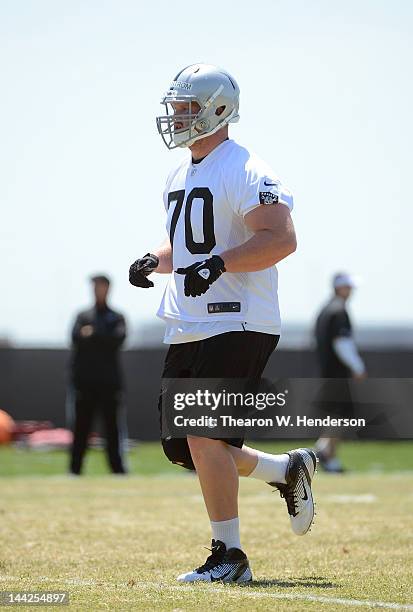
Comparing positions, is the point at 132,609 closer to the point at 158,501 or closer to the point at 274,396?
the point at 274,396

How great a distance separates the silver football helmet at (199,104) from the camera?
582 cm

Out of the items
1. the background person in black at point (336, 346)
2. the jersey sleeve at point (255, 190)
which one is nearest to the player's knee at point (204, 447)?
the jersey sleeve at point (255, 190)

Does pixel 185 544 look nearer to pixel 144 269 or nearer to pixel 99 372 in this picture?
pixel 144 269

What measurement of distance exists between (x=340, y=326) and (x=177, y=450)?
28.3 feet

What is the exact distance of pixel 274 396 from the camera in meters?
6.63

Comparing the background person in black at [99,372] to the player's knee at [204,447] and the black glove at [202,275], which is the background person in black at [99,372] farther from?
the black glove at [202,275]

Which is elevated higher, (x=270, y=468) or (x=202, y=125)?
(x=202, y=125)

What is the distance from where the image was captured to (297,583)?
5.51m

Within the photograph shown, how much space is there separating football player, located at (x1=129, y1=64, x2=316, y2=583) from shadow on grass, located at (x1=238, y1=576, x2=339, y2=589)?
0.10 meters

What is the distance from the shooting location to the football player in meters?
5.53

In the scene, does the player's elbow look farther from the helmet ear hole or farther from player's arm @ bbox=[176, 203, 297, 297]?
the helmet ear hole

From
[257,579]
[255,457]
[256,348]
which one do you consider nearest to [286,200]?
[256,348]

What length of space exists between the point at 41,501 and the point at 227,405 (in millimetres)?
5019

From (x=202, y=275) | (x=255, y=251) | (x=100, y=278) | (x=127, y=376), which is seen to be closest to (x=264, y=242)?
(x=255, y=251)
